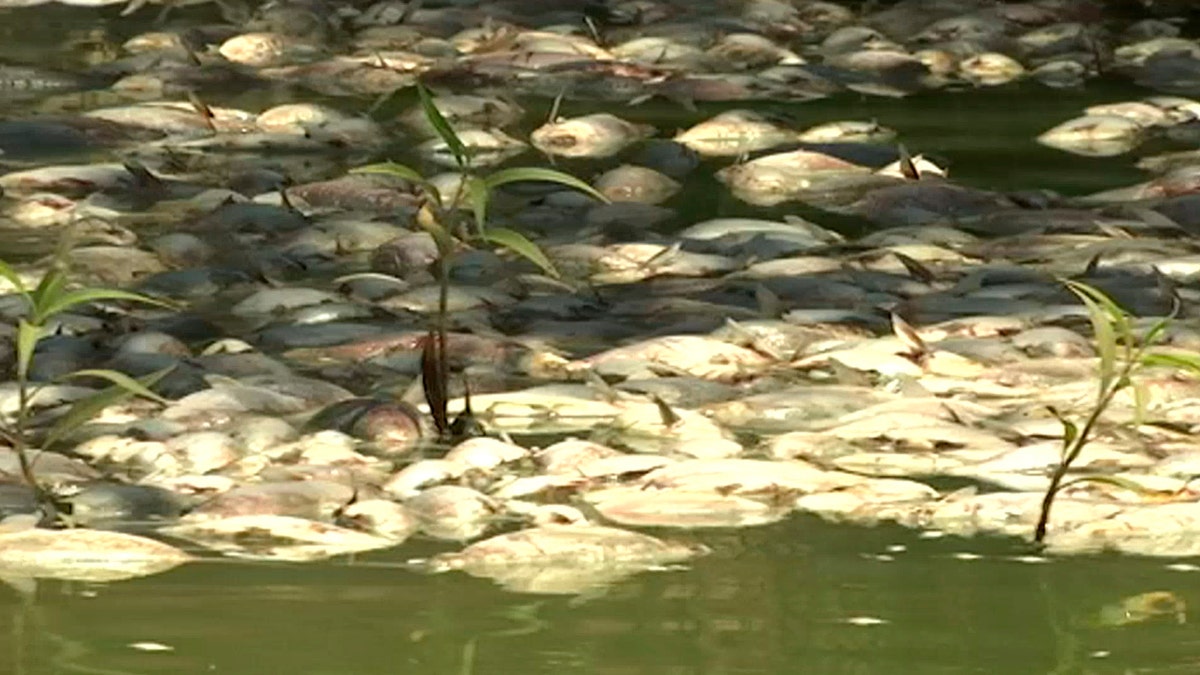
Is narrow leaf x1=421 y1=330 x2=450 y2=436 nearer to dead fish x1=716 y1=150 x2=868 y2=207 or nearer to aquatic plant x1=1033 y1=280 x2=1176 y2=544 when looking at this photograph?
aquatic plant x1=1033 y1=280 x2=1176 y2=544

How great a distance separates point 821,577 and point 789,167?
337 centimetres

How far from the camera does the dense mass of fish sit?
3.90 metres

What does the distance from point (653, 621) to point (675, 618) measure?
3 cm

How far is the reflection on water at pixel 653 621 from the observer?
125 inches

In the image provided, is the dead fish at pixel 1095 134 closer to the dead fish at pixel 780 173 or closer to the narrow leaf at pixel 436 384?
the dead fish at pixel 780 173

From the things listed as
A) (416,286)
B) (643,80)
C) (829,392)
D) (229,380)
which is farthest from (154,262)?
(643,80)

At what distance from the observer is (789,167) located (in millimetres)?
6914

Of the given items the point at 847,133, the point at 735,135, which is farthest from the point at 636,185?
the point at 847,133

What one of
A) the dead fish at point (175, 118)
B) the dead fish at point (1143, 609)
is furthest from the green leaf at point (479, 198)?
the dead fish at point (175, 118)

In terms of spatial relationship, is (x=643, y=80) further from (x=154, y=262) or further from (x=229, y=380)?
(x=229, y=380)

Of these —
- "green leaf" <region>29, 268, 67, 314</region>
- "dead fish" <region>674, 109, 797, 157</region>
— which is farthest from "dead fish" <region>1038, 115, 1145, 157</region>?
"green leaf" <region>29, 268, 67, 314</region>

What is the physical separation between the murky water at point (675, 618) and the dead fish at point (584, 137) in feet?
11.6

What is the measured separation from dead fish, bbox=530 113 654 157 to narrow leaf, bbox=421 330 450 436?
9.51 feet

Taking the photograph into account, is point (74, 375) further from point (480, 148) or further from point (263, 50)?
point (263, 50)
